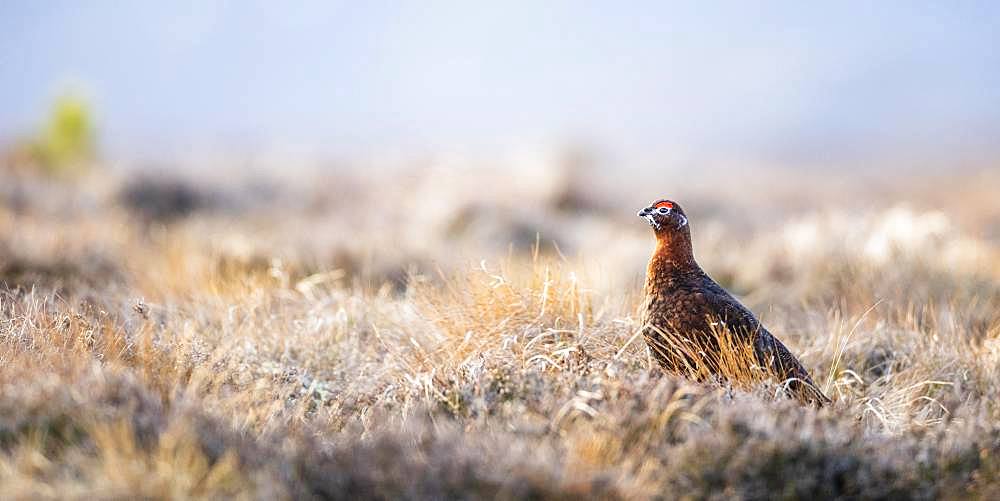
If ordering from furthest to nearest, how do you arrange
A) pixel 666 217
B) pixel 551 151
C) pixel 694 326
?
pixel 551 151, pixel 666 217, pixel 694 326

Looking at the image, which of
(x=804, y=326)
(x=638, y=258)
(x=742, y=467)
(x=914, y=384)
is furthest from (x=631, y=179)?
(x=742, y=467)

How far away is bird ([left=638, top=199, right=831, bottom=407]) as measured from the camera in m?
5.22

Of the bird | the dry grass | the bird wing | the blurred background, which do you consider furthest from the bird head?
the blurred background

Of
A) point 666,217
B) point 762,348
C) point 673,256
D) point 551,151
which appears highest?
point 666,217

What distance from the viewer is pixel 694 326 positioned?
527 centimetres

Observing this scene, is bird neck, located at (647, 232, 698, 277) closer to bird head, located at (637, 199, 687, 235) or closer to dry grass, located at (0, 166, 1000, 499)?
bird head, located at (637, 199, 687, 235)

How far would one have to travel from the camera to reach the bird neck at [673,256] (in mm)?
5445

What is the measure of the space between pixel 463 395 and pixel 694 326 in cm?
124

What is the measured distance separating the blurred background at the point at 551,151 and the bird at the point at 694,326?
3253 mm

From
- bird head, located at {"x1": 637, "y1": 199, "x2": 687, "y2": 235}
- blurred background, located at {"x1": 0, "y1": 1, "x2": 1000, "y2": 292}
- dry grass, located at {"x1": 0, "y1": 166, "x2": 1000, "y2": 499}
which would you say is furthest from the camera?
blurred background, located at {"x1": 0, "y1": 1, "x2": 1000, "y2": 292}

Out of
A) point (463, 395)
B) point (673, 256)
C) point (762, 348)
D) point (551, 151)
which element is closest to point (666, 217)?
point (673, 256)

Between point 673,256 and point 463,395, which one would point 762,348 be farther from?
point 463,395

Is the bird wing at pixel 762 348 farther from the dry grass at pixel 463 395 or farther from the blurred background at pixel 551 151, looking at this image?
the blurred background at pixel 551 151

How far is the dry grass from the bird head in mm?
686
